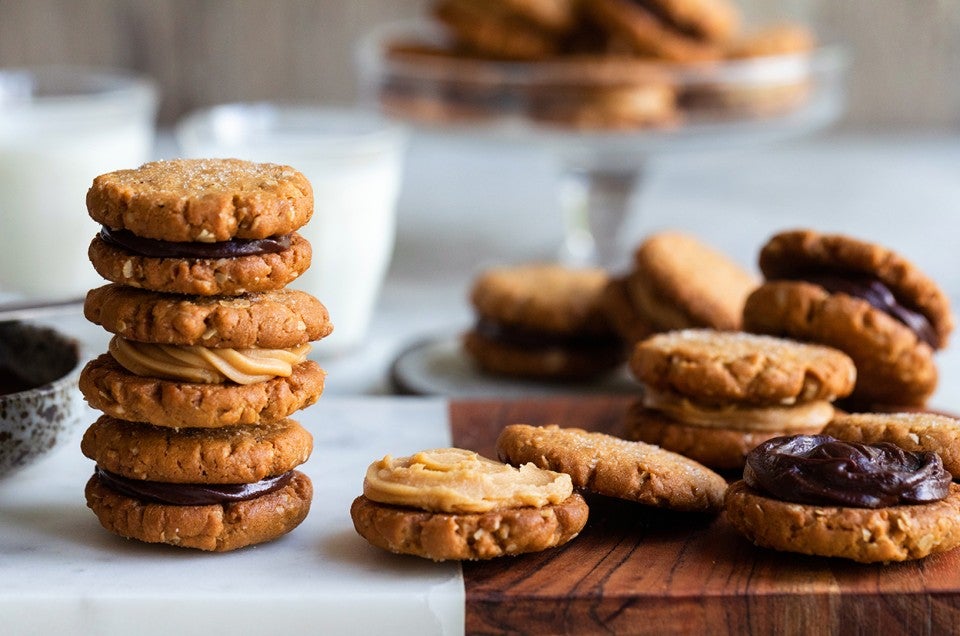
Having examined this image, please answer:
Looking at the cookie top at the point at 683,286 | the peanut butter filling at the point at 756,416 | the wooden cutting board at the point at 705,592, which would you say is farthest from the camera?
the cookie top at the point at 683,286

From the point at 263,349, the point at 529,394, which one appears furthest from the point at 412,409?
the point at 263,349

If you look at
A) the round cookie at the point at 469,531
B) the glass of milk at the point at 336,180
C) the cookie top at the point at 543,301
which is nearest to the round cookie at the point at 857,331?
the cookie top at the point at 543,301

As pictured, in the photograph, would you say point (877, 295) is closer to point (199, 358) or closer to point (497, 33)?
point (199, 358)

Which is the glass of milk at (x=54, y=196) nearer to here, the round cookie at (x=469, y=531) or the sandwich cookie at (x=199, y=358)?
the sandwich cookie at (x=199, y=358)

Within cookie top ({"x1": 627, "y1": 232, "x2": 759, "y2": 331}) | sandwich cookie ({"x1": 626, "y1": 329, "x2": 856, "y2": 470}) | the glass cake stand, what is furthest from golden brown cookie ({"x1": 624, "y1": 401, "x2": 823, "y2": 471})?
the glass cake stand

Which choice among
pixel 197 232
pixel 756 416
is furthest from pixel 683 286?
pixel 197 232

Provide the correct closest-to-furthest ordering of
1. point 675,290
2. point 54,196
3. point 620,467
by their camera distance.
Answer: point 620,467 < point 675,290 < point 54,196
